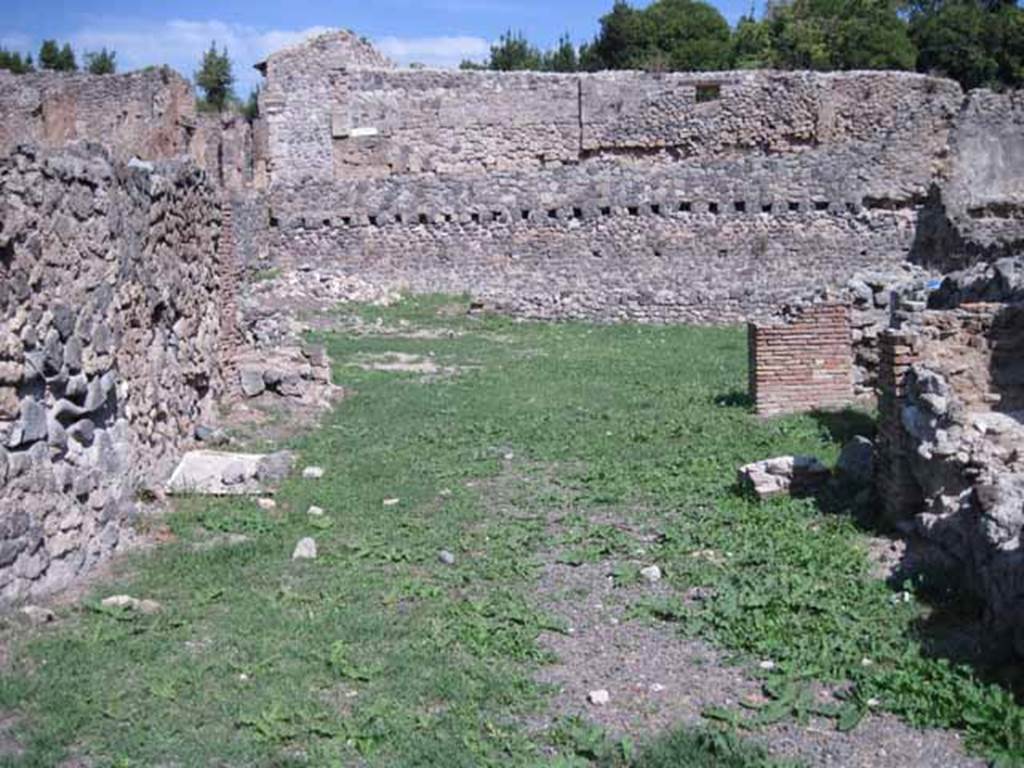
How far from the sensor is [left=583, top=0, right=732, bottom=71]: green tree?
141ft

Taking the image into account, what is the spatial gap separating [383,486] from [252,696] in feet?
11.5

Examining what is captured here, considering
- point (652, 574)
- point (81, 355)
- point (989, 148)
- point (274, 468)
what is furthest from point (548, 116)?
point (652, 574)

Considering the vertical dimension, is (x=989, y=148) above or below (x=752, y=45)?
below

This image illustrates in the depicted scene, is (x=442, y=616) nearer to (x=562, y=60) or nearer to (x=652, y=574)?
(x=652, y=574)

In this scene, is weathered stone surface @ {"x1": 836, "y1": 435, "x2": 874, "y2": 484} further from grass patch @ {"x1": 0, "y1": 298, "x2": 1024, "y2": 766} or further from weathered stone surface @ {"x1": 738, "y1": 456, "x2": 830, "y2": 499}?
grass patch @ {"x1": 0, "y1": 298, "x2": 1024, "y2": 766}

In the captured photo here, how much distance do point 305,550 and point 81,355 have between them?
159 centimetres

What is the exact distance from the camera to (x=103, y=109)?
27.8 meters

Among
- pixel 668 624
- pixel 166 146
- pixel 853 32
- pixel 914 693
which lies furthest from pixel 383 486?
pixel 853 32

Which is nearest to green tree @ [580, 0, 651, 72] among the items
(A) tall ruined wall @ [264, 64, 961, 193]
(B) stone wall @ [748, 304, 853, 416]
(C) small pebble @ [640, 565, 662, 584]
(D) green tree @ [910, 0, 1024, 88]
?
(D) green tree @ [910, 0, 1024, 88]

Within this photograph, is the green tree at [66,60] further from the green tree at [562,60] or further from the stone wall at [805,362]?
the stone wall at [805,362]

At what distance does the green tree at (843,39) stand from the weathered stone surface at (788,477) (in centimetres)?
3443

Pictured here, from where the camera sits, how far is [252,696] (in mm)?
4496

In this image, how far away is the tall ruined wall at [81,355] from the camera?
5652 millimetres

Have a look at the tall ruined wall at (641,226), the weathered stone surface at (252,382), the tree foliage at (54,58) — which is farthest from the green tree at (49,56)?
the weathered stone surface at (252,382)
